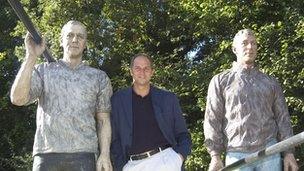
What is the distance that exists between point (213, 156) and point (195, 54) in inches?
390

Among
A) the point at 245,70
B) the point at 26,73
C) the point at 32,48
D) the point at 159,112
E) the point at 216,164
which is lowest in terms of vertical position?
the point at 216,164

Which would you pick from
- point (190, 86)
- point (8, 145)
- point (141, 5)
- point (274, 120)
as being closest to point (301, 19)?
point (190, 86)

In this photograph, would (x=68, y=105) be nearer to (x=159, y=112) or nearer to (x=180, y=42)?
(x=159, y=112)

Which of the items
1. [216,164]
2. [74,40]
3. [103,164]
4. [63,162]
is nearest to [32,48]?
[74,40]

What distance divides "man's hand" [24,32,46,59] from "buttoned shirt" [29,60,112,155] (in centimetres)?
20

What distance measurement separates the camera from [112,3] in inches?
506

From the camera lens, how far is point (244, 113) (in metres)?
4.01

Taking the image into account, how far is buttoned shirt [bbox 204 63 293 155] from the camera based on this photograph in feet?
13.1

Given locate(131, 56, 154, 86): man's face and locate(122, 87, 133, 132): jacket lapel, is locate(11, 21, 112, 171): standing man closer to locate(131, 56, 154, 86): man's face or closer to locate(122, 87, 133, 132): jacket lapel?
locate(122, 87, 133, 132): jacket lapel

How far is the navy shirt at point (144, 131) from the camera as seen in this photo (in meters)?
3.97

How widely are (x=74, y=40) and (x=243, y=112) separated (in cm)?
128

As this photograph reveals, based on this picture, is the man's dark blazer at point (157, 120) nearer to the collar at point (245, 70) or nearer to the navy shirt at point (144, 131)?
the navy shirt at point (144, 131)

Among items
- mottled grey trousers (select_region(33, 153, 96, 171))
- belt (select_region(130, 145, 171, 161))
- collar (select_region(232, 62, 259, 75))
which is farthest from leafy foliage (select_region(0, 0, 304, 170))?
mottled grey trousers (select_region(33, 153, 96, 171))

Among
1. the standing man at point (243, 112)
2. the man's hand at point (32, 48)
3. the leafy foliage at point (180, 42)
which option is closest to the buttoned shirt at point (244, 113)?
the standing man at point (243, 112)
